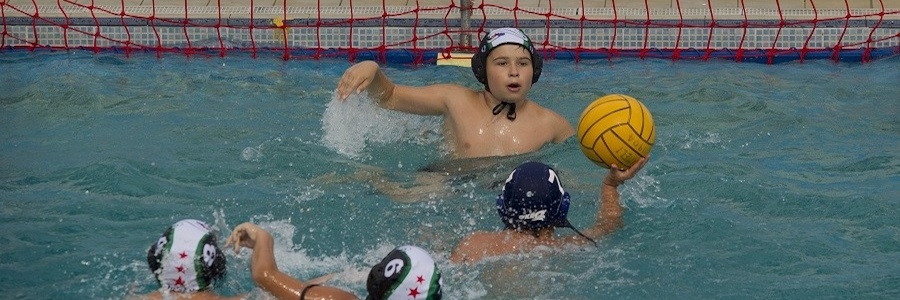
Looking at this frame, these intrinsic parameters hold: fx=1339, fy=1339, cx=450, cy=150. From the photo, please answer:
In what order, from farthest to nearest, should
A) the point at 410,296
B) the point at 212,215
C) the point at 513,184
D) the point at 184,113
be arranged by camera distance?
the point at 184,113 → the point at 212,215 → the point at 513,184 → the point at 410,296

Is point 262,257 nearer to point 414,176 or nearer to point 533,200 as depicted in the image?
point 533,200

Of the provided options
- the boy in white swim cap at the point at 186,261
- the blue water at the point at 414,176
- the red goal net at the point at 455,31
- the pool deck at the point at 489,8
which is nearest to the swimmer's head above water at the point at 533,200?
the blue water at the point at 414,176

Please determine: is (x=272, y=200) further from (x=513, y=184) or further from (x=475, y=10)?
(x=475, y=10)

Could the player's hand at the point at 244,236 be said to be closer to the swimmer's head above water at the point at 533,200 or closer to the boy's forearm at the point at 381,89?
the swimmer's head above water at the point at 533,200

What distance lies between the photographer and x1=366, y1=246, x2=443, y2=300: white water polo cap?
3.83 meters

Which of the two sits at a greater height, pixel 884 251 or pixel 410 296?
pixel 410 296

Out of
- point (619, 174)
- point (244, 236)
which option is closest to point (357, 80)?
point (619, 174)

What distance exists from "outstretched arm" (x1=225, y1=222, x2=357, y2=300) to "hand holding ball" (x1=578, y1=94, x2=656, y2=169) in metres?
1.38

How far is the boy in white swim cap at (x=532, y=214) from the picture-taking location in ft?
15.4

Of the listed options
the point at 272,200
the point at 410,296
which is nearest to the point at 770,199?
the point at 272,200

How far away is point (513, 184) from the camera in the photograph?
4.73 meters

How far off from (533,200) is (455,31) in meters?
4.66

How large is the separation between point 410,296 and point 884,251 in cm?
241

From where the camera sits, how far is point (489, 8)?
32.3ft
